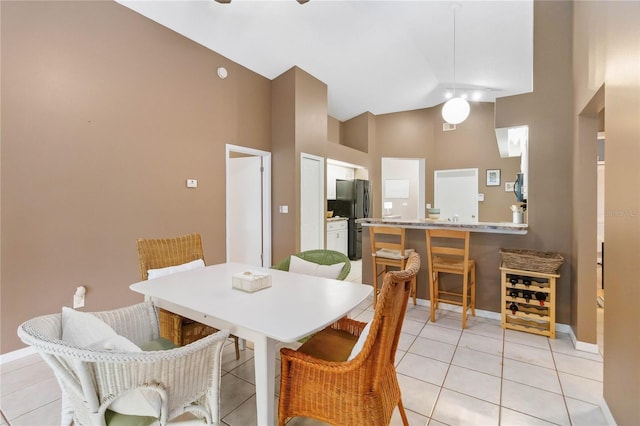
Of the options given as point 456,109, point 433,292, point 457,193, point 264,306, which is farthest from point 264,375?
point 457,193

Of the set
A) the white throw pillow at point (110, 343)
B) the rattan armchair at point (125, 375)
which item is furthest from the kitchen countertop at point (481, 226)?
the white throw pillow at point (110, 343)

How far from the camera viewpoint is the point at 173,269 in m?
2.13

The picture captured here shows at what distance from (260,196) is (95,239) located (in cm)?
221

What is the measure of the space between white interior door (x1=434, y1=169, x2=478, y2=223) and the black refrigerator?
5.48 ft

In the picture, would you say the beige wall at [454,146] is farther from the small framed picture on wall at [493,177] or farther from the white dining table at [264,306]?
the white dining table at [264,306]

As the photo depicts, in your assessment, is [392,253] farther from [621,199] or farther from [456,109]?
[621,199]

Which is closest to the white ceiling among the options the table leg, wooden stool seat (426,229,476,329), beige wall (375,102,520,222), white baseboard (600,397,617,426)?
beige wall (375,102,520,222)

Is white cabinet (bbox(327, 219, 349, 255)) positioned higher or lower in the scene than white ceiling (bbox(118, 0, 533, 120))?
lower

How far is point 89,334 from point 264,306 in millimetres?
661

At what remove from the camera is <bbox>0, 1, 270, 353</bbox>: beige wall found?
2230 millimetres

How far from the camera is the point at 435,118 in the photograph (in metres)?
6.34

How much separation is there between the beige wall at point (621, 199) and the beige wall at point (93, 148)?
360cm

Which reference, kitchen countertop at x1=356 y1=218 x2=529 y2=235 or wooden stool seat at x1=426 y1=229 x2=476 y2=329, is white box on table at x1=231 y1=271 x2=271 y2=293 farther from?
kitchen countertop at x1=356 y1=218 x2=529 y2=235

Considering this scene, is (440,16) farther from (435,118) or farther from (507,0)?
(435,118)
